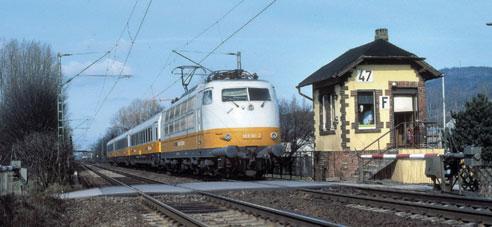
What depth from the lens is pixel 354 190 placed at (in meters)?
17.2

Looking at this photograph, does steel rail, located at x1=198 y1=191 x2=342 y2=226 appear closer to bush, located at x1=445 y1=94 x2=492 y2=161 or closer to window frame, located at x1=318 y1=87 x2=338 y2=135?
window frame, located at x1=318 y1=87 x2=338 y2=135

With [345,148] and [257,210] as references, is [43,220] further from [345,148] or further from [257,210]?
[345,148]

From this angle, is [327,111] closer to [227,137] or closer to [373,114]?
[373,114]

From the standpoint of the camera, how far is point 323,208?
1277 cm

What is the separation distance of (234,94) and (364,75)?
727 cm

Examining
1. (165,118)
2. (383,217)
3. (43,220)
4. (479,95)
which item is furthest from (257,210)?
(479,95)

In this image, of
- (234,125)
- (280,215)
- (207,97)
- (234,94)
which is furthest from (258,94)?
(280,215)

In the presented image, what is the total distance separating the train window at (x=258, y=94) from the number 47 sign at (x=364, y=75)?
5872mm

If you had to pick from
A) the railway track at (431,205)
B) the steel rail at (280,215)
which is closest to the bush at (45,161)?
the steel rail at (280,215)

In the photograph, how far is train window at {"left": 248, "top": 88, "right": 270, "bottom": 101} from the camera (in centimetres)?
2159

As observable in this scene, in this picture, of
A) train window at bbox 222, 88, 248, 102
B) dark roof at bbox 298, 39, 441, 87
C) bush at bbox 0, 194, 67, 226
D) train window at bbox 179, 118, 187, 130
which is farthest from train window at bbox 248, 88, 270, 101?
bush at bbox 0, 194, 67, 226

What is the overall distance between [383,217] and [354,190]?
628 cm

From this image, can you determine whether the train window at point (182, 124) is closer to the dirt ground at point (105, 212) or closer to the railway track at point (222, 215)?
the dirt ground at point (105, 212)

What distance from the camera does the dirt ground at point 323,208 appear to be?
34.3 feet
